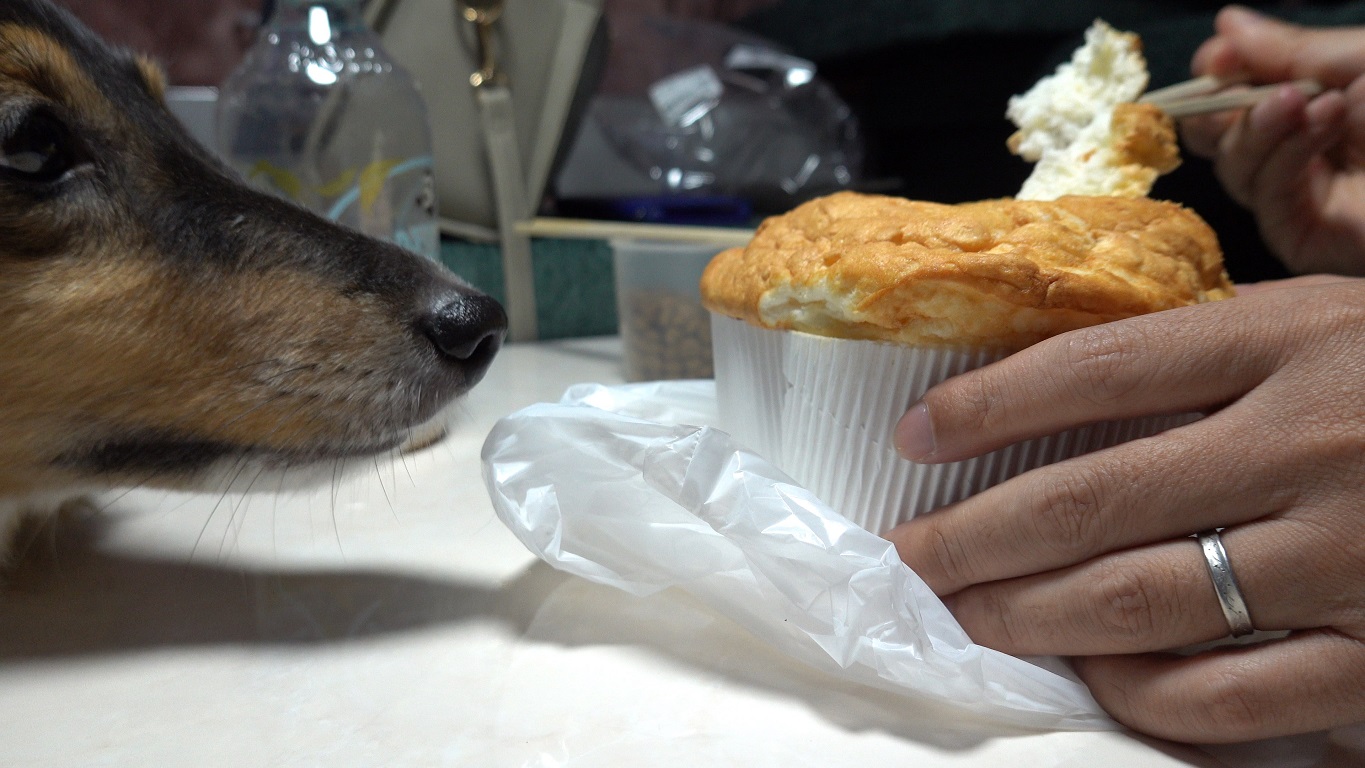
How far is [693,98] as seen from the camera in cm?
215

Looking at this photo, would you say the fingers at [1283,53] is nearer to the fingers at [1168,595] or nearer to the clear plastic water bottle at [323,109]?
the fingers at [1168,595]

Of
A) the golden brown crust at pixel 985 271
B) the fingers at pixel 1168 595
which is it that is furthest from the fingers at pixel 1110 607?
the golden brown crust at pixel 985 271

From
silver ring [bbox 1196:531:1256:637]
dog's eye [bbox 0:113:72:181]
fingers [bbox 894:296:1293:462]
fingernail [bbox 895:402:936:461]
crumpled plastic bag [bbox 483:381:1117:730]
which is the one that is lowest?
crumpled plastic bag [bbox 483:381:1117:730]

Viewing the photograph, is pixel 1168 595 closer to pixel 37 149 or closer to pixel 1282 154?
pixel 37 149

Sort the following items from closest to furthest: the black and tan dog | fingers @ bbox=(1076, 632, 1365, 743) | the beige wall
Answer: fingers @ bbox=(1076, 632, 1365, 743), the black and tan dog, the beige wall

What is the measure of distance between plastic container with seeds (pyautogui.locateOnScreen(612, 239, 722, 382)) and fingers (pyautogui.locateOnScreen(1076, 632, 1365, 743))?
839 mm

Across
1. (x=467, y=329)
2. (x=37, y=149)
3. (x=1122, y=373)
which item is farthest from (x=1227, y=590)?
(x=37, y=149)

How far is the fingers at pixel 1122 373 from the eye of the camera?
1.63 ft

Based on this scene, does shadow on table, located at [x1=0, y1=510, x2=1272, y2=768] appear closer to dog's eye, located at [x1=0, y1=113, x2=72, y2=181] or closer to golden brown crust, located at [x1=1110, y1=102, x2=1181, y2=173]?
dog's eye, located at [x1=0, y1=113, x2=72, y2=181]

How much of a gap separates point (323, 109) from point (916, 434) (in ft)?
3.85

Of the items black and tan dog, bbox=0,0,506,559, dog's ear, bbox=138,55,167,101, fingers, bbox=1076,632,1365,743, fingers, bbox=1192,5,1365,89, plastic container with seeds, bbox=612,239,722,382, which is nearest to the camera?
fingers, bbox=1076,632,1365,743

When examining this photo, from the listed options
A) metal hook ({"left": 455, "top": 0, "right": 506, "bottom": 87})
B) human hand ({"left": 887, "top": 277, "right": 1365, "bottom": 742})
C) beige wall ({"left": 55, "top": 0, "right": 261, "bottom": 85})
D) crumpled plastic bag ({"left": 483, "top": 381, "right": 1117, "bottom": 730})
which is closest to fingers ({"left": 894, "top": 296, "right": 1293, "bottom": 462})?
human hand ({"left": 887, "top": 277, "right": 1365, "bottom": 742})

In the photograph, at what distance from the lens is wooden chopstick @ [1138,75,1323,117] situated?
92 cm

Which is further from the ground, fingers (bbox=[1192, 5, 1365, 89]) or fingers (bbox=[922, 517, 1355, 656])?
fingers (bbox=[1192, 5, 1365, 89])
